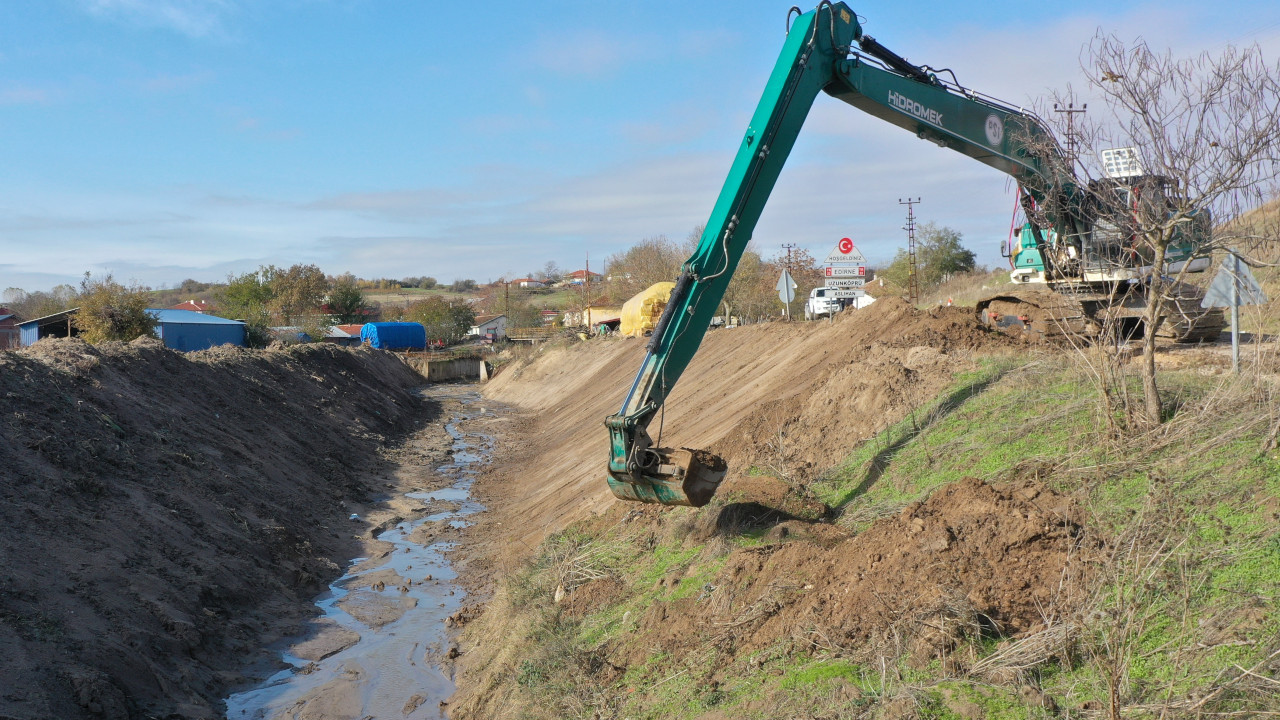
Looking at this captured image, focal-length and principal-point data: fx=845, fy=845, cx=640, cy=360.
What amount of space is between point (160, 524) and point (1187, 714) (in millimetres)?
13564

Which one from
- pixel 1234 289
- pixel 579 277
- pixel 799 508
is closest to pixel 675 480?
pixel 799 508

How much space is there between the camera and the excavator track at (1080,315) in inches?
530

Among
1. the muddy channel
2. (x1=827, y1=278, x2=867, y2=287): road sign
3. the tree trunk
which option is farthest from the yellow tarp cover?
the tree trunk

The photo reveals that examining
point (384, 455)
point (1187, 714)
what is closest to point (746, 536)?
point (1187, 714)

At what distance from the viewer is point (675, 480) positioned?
30.0ft

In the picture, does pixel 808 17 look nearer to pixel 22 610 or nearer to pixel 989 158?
pixel 989 158

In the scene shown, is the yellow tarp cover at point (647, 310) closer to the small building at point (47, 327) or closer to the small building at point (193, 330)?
the small building at point (193, 330)

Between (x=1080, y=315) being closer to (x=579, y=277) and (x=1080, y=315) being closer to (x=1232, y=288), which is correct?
(x=1232, y=288)

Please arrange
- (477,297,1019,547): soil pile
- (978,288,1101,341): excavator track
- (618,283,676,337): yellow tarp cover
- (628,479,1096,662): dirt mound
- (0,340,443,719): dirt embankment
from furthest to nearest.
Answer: (618,283,676,337): yellow tarp cover, (978,288,1101,341): excavator track, (477,297,1019,547): soil pile, (0,340,443,719): dirt embankment, (628,479,1096,662): dirt mound

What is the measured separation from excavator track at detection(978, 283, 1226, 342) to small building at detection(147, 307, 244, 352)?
3767 cm

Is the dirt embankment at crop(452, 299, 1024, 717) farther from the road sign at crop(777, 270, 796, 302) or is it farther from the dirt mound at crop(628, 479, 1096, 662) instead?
the road sign at crop(777, 270, 796, 302)

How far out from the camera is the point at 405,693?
1048 cm

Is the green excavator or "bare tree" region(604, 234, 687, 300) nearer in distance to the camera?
the green excavator

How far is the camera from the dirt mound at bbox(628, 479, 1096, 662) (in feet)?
20.3
